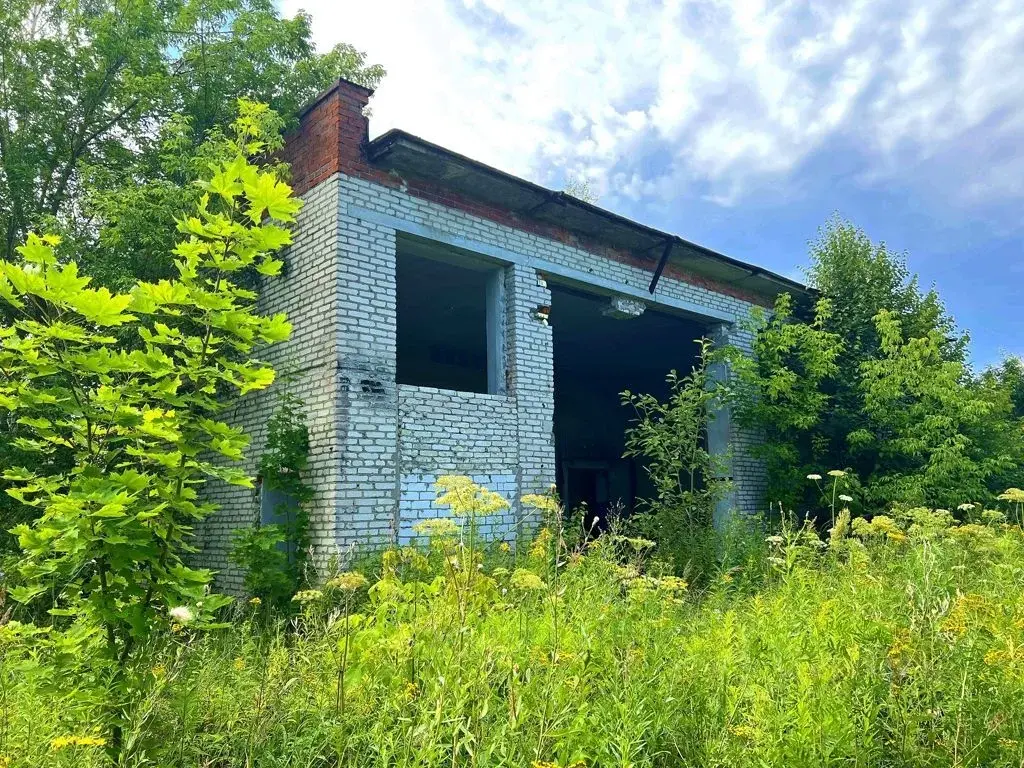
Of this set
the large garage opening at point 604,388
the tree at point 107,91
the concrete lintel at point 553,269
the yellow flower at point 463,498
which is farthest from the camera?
the large garage opening at point 604,388

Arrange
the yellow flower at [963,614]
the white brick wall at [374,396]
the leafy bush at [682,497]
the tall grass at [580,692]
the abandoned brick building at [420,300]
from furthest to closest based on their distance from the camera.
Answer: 1. the leafy bush at [682,497]
2. the abandoned brick building at [420,300]
3. the white brick wall at [374,396]
4. the yellow flower at [963,614]
5. the tall grass at [580,692]

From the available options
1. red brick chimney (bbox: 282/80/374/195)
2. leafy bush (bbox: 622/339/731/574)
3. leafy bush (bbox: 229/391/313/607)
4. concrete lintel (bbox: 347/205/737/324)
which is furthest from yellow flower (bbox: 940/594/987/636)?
red brick chimney (bbox: 282/80/374/195)

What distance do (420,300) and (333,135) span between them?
156 inches

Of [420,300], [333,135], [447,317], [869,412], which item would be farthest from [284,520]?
[869,412]

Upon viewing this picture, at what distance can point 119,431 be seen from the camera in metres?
2.65

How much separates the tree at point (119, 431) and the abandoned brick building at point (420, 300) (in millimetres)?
3493

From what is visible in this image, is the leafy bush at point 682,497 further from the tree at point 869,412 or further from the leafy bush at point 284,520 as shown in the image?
the leafy bush at point 284,520

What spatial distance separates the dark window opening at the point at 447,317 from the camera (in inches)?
314

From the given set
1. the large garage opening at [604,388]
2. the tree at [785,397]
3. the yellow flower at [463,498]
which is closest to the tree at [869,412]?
the tree at [785,397]

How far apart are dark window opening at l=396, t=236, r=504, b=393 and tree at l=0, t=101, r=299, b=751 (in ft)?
15.1

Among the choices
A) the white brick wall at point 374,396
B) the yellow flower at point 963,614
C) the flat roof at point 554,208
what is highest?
the flat roof at point 554,208

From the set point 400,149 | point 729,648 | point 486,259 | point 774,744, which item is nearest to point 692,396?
point 486,259

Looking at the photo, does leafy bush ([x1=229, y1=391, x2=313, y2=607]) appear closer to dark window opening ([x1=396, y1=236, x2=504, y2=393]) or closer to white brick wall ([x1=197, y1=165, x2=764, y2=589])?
white brick wall ([x1=197, y1=165, x2=764, y2=589])

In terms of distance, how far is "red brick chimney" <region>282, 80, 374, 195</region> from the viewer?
682cm
